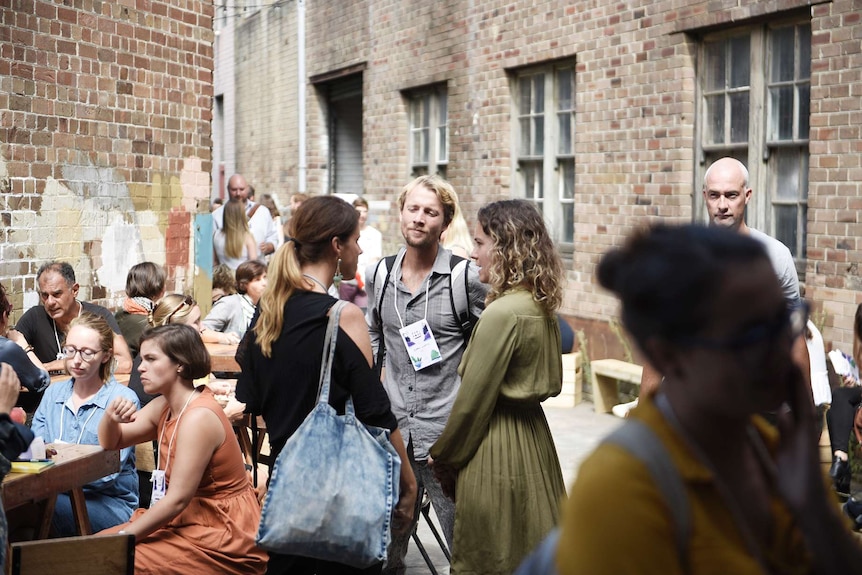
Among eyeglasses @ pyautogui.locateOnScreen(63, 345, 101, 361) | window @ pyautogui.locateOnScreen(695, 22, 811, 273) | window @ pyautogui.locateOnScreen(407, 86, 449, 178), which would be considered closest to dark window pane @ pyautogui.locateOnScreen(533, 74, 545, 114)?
window @ pyautogui.locateOnScreen(407, 86, 449, 178)

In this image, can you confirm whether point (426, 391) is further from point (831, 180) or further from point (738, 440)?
point (831, 180)

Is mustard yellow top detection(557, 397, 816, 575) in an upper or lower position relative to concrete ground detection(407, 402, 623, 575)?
upper

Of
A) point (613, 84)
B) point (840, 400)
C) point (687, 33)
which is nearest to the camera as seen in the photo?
point (840, 400)

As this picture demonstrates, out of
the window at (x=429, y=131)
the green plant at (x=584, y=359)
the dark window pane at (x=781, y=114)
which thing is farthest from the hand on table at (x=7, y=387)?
the window at (x=429, y=131)

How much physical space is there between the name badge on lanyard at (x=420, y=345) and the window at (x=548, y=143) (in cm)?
713

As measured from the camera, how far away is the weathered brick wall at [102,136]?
27.1ft

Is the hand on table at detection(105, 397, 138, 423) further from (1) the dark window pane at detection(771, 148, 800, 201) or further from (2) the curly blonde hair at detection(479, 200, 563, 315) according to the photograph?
(1) the dark window pane at detection(771, 148, 800, 201)

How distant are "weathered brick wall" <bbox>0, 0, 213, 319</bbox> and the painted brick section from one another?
392 centimetres

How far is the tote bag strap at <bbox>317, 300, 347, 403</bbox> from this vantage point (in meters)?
3.46

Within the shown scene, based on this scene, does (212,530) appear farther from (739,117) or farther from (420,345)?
(739,117)

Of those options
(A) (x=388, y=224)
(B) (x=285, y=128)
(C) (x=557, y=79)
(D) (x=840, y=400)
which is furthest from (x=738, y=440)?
(B) (x=285, y=128)

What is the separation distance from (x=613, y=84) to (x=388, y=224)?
5880 mm

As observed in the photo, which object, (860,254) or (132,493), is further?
Answer: (860,254)

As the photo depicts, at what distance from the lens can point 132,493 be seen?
16.7ft
